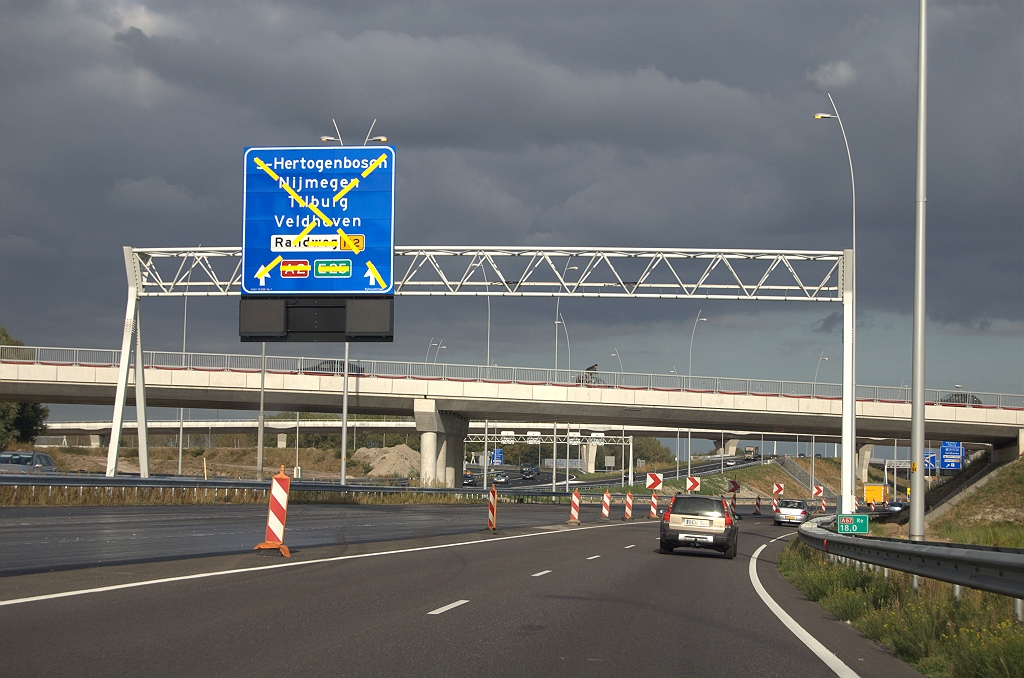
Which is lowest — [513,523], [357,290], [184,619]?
[513,523]

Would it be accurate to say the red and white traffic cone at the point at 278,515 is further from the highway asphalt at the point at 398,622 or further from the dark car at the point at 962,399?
the dark car at the point at 962,399

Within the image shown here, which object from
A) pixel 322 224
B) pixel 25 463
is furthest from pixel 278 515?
pixel 25 463

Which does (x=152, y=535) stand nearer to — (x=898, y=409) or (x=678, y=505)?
(x=678, y=505)

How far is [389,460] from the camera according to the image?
126250 millimetres

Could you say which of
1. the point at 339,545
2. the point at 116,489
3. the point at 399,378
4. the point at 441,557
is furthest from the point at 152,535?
the point at 399,378

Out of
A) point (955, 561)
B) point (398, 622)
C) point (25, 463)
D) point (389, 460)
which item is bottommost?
point (389, 460)

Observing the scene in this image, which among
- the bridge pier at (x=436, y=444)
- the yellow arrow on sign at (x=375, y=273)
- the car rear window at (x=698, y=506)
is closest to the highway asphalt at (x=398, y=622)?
the car rear window at (x=698, y=506)

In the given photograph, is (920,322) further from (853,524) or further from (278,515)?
(278,515)

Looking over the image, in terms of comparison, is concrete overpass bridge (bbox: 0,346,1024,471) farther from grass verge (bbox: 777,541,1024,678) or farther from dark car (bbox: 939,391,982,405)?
grass verge (bbox: 777,541,1024,678)

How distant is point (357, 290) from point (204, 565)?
578 inches

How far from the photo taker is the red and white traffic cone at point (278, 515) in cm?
1802

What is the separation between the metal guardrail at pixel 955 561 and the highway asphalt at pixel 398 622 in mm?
1081

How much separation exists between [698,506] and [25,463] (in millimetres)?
41889

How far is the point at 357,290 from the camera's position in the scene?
30.0m
